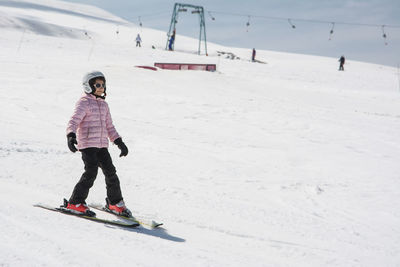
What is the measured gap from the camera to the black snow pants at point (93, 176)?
4059mm

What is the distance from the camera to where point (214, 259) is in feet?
11.1

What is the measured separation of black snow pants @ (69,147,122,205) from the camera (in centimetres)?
406

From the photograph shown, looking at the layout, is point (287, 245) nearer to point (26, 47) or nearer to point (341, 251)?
point (341, 251)

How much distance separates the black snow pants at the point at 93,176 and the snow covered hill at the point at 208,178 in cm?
31

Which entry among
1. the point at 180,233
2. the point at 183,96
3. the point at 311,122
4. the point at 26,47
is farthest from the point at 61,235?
the point at 26,47

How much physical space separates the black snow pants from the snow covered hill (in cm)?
31

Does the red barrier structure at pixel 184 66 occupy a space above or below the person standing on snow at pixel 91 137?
above

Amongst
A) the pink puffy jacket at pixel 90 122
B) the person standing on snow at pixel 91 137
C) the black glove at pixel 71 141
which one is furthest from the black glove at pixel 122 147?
the black glove at pixel 71 141

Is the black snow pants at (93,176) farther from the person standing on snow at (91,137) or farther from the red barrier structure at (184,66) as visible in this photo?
the red barrier structure at (184,66)

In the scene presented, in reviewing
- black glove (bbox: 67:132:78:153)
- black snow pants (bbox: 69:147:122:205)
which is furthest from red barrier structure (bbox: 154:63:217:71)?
black glove (bbox: 67:132:78:153)

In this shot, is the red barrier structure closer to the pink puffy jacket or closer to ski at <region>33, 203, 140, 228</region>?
the pink puffy jacket

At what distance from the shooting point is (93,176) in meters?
4.11

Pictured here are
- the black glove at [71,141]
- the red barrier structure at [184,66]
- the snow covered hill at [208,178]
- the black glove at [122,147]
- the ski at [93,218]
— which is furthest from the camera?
the red barrier structure at [184,66]

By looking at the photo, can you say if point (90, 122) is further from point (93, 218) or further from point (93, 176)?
point (93, 218)
